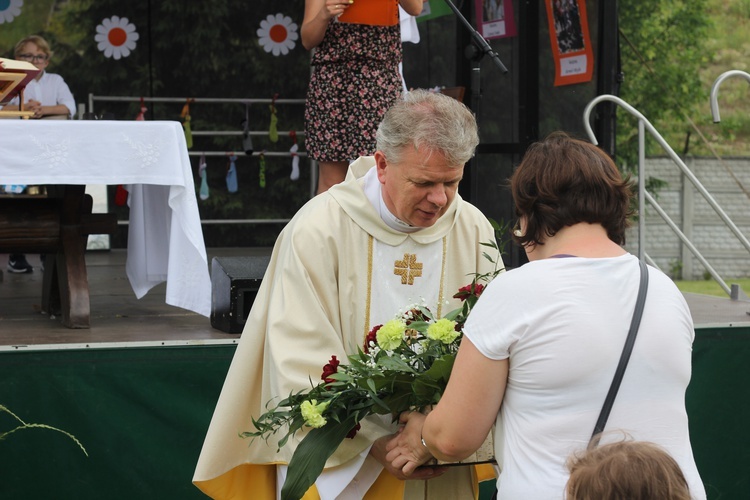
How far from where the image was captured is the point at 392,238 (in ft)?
9.45

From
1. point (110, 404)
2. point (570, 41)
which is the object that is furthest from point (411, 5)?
point (570, 41)

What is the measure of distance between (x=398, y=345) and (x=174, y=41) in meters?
7.63

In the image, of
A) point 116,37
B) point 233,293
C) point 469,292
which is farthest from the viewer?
point 116,37

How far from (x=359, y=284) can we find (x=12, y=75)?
2.25m

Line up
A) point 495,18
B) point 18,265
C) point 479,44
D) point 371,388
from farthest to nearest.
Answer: point 495,18 → point 18,265 → point 479,44 → point 371,388

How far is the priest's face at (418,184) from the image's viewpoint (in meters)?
2.66

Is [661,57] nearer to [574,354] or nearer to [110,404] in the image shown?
[110,404]

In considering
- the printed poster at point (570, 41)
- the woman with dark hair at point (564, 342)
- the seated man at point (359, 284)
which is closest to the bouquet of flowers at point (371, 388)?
the seated man at point (359, 284)

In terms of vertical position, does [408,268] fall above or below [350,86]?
below

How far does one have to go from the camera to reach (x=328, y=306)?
2789 mm

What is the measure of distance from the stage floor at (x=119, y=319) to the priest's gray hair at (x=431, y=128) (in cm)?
166

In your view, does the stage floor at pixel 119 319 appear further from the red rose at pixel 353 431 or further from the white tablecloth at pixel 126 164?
the red rose at pixel 353 431

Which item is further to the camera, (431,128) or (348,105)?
(348,105)

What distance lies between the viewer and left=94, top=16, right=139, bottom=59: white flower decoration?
9.38 metres
